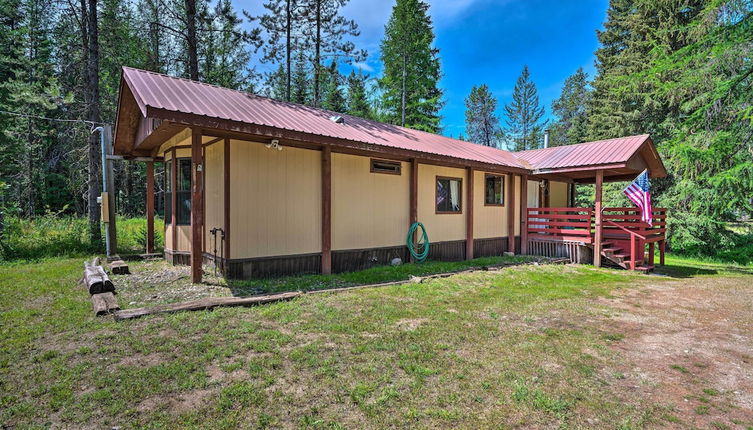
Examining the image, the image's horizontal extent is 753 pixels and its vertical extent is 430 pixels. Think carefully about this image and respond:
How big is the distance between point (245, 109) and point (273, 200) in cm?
172

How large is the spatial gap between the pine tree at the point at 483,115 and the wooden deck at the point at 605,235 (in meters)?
26.4

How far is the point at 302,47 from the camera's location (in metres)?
17.1

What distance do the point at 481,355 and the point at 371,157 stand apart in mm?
5261

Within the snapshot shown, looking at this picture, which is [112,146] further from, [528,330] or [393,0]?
[393,0]

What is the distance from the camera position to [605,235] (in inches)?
407

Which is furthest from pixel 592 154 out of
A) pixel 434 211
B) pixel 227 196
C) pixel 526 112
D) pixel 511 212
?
pixel 526 112

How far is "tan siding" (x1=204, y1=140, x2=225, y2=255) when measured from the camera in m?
6.19

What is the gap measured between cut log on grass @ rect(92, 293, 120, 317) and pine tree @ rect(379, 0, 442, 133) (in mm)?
18142

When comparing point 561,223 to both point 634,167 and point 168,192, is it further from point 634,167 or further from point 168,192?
point 168,192

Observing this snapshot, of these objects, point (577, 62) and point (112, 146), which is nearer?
point (112, 146)

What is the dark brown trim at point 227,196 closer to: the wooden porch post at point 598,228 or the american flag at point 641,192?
the american flag at point 641,192

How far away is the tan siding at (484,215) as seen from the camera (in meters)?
10.0

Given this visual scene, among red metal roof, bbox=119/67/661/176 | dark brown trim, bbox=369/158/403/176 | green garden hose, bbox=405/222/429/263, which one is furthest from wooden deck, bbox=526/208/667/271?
dark brown trim, bbox=369/158/403/176

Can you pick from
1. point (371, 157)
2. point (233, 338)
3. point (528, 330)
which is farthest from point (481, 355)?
point (371, 157)
